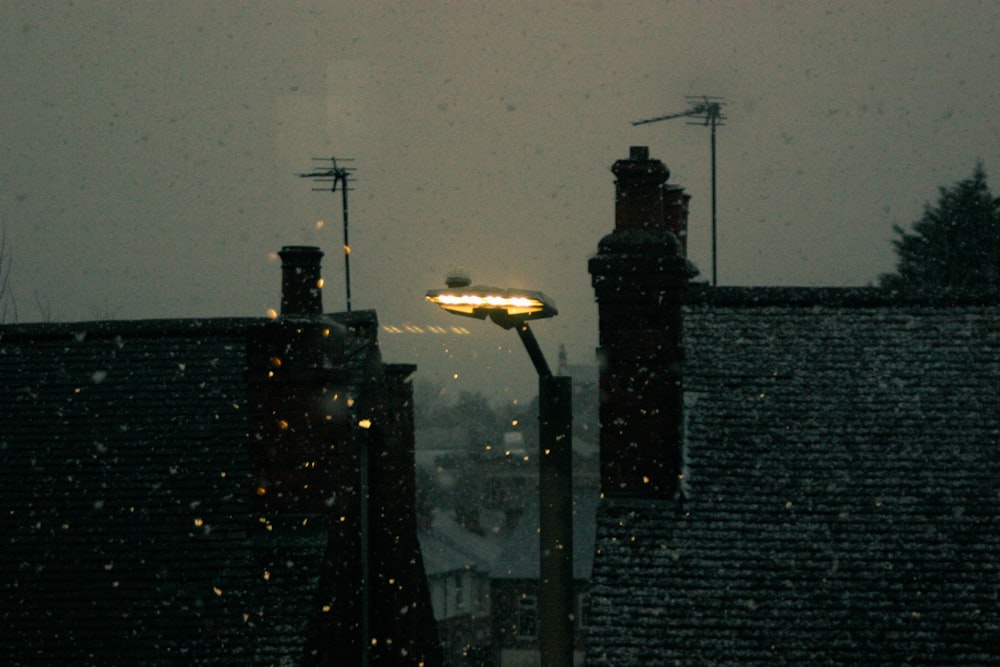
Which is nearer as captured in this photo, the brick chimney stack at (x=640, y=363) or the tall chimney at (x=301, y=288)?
the brick chimney stack at (x=640, y=363)

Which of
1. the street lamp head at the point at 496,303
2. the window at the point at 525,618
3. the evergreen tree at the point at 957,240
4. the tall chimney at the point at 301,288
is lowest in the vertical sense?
the window at the point at 525,618

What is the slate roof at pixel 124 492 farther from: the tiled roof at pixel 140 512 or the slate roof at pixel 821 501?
the slate roof at pixel 821 501

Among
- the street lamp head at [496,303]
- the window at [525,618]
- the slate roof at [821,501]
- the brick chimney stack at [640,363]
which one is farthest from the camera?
the window at [525,618]

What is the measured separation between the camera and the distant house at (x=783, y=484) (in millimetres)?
11820

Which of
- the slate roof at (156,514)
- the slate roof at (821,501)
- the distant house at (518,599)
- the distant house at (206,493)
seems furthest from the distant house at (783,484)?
the distant house at (518,599)

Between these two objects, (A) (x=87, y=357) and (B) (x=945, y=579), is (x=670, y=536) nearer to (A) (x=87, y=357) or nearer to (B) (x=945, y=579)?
(B) (x=945, y=579)

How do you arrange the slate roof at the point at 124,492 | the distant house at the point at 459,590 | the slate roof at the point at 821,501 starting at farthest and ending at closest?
the distant house at the point at 459,590, the slate roof at the point at 124,492, the slate roof at the point at 821,501

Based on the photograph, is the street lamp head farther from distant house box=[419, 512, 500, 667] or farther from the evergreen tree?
the evergreen tree

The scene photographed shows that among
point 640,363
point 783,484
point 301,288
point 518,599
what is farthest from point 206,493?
point 518,599

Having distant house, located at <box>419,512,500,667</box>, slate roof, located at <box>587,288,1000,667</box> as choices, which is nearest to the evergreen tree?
distant house, located at <box>419,512,500,667</box>

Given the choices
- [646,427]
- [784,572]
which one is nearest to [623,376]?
[646,427]

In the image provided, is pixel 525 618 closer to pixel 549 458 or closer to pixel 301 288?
pixel 301 288

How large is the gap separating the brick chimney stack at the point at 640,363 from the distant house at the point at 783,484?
2cm

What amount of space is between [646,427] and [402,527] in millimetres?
6571
